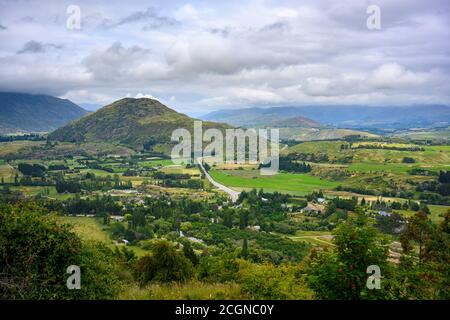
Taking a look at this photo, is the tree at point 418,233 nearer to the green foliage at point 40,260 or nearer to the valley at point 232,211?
the valley at point 232,211

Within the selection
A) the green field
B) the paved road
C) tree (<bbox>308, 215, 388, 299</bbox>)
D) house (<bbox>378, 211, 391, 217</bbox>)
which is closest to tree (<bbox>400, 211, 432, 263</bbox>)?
tree (<bbox>308, 215, 388, 299</bbox>)

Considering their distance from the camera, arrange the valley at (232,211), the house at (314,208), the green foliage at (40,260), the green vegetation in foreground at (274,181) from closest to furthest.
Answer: the green foliage at (40,260) < the valley at (232,211) < the house at (314,208) < the green vegetation in foreground at (274,181)

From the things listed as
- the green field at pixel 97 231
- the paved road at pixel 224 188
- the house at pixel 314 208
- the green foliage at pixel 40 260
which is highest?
the green foliage at pixel 40 260

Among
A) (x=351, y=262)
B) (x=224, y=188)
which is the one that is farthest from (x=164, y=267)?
(x=224, y=188)

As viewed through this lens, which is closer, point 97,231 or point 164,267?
point 164,267

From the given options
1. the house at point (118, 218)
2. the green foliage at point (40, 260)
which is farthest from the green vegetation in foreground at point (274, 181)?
the green foliage at point (40, 260)

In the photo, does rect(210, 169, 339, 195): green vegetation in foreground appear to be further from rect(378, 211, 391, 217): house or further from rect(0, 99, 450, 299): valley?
rect(378, 211, 391, 217): house

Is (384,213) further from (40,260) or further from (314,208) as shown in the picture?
(40,260)

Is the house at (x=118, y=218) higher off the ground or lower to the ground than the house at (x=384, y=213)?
lower
